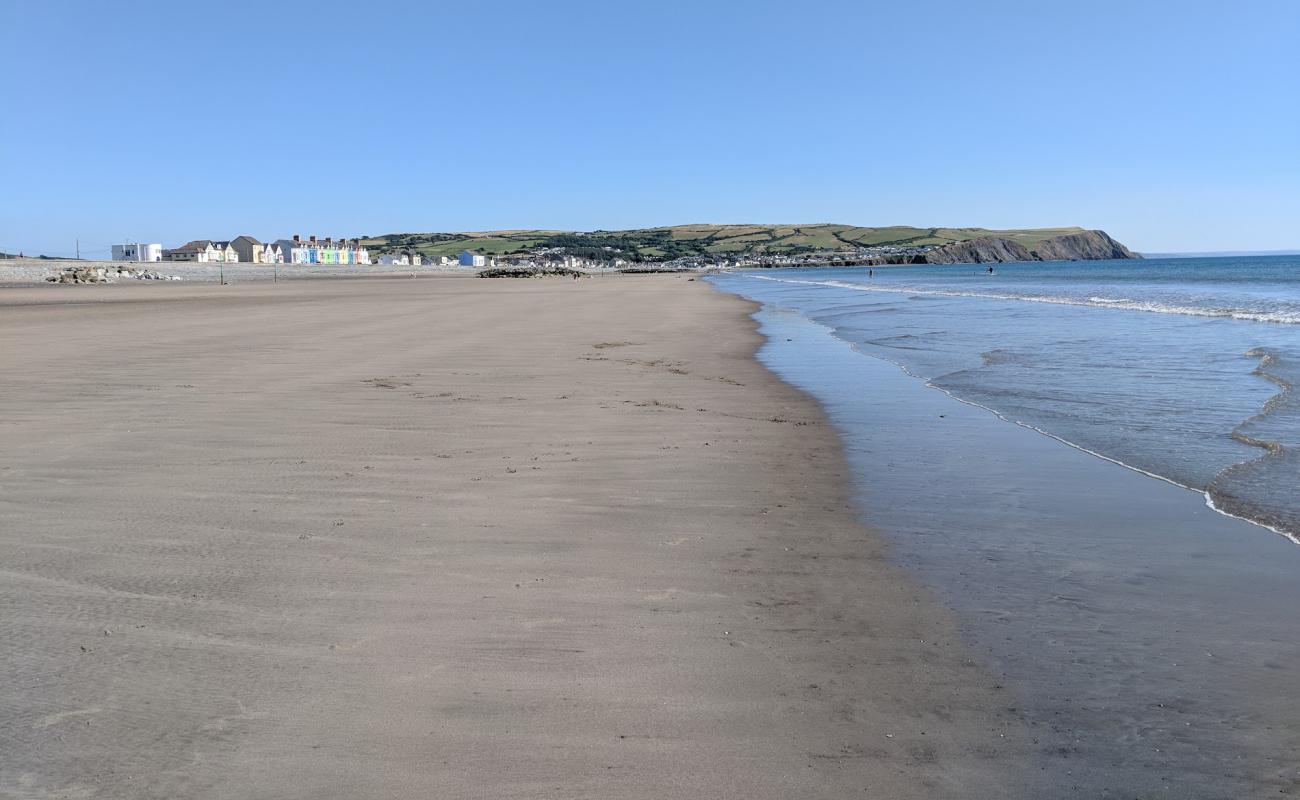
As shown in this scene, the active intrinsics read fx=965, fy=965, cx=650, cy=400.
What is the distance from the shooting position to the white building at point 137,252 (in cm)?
12781

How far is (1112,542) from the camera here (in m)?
5.55

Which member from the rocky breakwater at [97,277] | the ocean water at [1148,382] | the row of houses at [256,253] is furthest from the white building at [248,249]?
the ocean water at [1148,382]

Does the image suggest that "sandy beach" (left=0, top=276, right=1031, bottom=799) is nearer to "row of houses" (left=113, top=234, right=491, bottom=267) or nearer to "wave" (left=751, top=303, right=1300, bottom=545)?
"wave" (left=751, top=303, right=1300, bottom=545)

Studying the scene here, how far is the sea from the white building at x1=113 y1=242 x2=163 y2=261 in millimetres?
133190

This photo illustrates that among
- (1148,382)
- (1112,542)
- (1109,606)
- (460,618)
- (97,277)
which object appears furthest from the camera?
(97,277)

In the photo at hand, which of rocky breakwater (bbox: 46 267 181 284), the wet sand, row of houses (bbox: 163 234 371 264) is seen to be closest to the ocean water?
the wet sand

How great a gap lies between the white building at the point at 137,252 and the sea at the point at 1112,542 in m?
133

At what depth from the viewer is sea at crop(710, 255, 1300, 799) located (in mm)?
3225

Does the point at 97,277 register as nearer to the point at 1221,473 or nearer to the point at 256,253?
the point at 1221,473

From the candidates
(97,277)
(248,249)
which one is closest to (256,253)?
(248,249)

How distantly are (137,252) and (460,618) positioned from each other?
144 m

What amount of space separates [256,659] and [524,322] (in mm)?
19881

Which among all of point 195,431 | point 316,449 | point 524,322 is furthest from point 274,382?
point 524,322

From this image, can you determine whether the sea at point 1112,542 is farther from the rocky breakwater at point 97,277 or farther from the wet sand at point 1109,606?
the rocky breakwater at point 97,277
